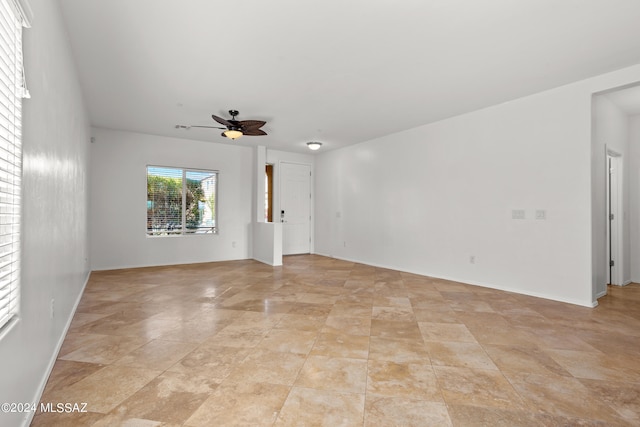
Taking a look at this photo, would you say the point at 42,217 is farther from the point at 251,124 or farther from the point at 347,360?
the point at 251,124

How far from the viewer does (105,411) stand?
5.83ft

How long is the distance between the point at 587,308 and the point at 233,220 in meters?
6.56

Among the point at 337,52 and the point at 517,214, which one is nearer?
the point at 337,52

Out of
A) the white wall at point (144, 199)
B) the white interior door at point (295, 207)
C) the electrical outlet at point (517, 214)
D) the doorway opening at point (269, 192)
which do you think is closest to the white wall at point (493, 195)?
the electrical outlet at point (517, 214)

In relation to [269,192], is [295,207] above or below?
below

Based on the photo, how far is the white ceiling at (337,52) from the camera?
2553 mm

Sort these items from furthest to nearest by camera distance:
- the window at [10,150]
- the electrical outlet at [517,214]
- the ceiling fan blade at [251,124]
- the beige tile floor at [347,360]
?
the ceiling fan blade at [251,124] < the electrical outlet at [517,214] < the beige tile floor at [347,360] < the window at [10,150]

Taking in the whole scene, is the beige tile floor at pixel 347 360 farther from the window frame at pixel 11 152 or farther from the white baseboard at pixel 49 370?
the window frame at pixel 11 152

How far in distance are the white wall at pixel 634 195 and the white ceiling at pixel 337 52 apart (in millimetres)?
2440

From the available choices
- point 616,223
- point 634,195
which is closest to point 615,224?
point 616,223

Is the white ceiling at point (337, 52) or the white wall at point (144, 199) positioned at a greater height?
the white ceiling at point (337, 52)

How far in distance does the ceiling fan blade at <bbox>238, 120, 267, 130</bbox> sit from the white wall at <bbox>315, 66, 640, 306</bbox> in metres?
2.88

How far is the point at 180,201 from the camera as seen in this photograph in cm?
686

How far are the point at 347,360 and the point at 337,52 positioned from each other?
2.90 meters
